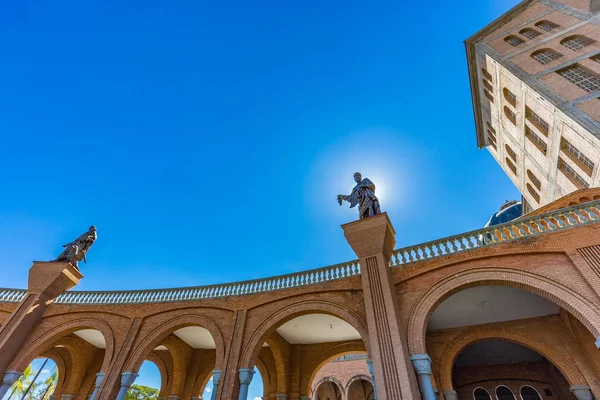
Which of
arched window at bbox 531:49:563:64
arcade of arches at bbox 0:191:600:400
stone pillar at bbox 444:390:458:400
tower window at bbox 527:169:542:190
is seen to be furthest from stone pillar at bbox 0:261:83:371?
arched window at bbox 531:49:563:64

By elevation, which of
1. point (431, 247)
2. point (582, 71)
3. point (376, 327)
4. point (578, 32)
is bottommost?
point (376, 327)

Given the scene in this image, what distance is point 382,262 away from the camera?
9.96m

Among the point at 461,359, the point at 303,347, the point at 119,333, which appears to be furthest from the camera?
the point at 303,347

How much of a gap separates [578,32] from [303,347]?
2510 centimetres

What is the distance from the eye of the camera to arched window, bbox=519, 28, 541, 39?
69.9ft

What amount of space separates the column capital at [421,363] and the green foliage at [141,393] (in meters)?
35.6

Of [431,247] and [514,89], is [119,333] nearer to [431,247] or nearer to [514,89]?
[431,247]

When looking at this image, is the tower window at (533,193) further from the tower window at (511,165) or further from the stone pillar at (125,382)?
the stone pillar at (125,382)

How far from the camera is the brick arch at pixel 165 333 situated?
12.0m

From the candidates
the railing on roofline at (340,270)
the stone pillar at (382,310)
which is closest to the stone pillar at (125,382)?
the railing on roofline at (340,270)

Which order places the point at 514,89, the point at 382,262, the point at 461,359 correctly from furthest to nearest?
the point at 514,89
the point at 461,359
the point at 382,262

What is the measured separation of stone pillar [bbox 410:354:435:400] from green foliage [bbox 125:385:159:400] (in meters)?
35.5

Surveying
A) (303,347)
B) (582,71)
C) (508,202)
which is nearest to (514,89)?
(582,71)

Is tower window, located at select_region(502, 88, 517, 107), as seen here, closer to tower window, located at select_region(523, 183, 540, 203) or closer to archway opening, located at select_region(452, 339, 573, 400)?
tower window, located at select_region(523, 183, 540, 203)
